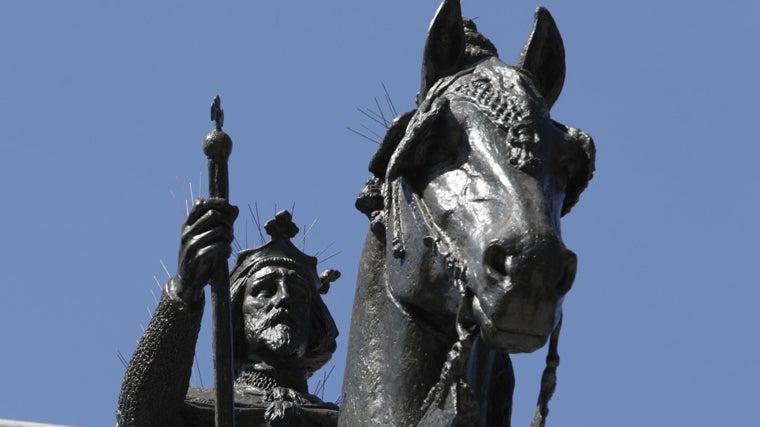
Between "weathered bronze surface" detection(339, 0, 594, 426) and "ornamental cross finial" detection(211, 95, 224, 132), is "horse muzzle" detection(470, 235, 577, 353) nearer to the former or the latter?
"weathered bronze surface" detection(339, 0, 594, 426)

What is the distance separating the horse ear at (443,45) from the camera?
9906 mm

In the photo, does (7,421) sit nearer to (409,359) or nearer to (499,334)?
(409,359)

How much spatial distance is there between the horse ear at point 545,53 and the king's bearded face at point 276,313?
345 cm

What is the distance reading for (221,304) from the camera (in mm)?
10523

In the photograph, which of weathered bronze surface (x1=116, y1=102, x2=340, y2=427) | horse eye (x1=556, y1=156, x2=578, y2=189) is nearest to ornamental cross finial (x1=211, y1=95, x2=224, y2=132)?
weathered bronze surface (x1=116, y1=102, x2=340, y2=427)

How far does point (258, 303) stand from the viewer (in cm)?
1332

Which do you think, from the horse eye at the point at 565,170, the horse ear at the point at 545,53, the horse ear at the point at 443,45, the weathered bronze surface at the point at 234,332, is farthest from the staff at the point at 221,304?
the horse eye at the point at 565,170

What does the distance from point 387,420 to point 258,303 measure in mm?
3831

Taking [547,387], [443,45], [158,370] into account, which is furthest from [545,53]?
[158,370]

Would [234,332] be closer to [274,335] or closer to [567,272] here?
[274,335]

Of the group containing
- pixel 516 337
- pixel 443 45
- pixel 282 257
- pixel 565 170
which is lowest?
pixel 516 337

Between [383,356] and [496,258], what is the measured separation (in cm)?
109

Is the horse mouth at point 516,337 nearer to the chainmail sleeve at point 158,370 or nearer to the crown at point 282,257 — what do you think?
the chainmail sleeve at point 158,370

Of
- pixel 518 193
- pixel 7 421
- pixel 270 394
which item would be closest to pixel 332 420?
pixel 270 394
